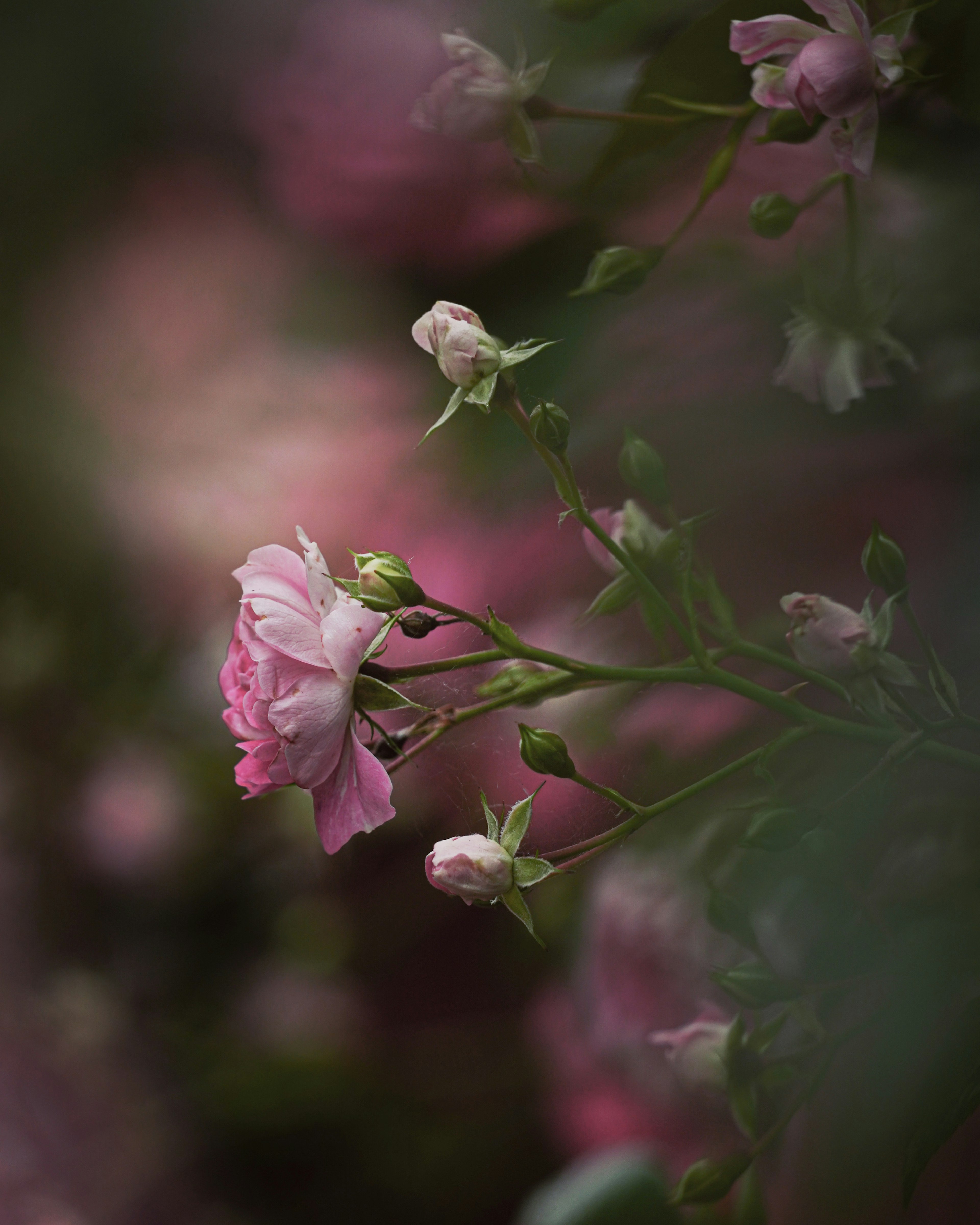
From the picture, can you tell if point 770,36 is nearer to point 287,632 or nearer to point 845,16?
point 845,16

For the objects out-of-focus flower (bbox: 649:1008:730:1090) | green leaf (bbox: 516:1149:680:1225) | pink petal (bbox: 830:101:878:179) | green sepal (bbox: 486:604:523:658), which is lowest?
green leaf (bbox: 516:1149:680:1225)

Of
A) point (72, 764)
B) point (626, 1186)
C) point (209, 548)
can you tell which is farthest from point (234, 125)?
point (626, 1186)

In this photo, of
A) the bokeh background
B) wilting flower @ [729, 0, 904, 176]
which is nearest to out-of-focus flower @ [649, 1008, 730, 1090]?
the bokeh background

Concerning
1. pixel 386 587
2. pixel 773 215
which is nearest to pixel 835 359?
pixel 773 215

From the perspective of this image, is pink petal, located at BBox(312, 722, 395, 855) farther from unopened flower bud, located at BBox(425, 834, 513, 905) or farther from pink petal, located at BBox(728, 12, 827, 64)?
pink petal, located at BBox(728, 12, 827, 64)

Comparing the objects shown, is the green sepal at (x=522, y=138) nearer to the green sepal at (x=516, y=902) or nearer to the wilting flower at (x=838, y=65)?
the wilting flower at (x=838, y=65)

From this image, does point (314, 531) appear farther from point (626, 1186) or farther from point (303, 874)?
point (626, 1186)
